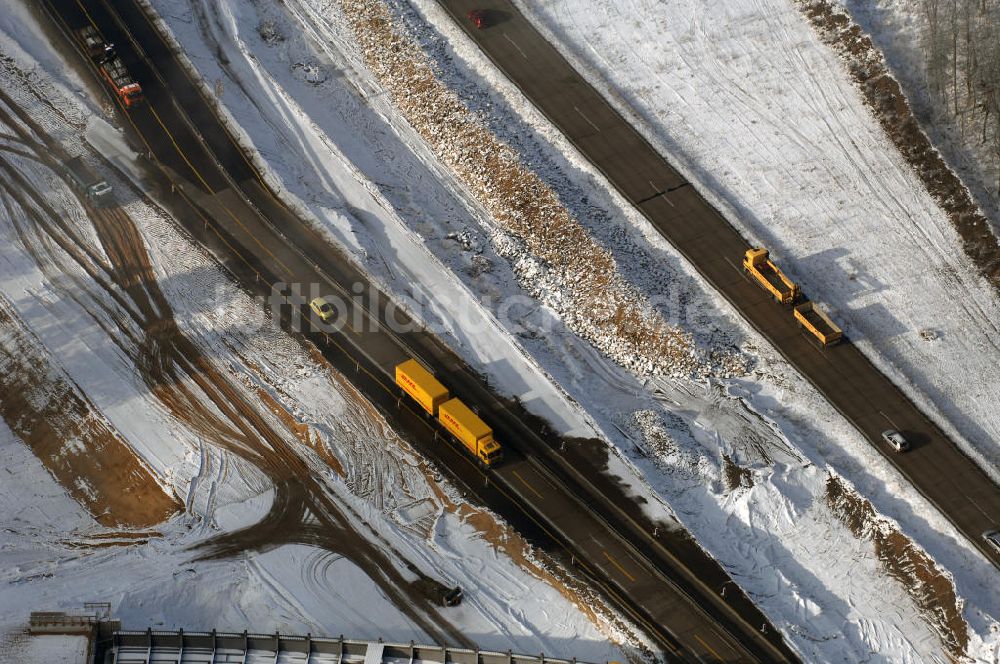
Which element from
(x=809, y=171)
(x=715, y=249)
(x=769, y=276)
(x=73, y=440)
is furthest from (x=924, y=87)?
(x=73, y=440)

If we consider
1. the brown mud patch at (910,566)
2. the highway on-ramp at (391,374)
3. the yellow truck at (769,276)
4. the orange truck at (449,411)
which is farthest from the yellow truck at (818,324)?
the orange truck at (449,411)

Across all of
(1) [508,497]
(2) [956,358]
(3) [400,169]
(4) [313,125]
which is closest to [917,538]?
(2) [956,358]

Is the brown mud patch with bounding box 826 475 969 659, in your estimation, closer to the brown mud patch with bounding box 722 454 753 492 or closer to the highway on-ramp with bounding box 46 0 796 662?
the brown mud patch with bounding box 722 454 753 492

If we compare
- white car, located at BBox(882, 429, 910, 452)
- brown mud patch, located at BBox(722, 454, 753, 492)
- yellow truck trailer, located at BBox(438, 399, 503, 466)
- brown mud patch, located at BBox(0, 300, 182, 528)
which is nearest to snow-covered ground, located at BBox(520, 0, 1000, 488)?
white car, located at BBox(882, 429, 910, 452)

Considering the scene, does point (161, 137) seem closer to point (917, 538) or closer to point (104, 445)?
point (104, 445)

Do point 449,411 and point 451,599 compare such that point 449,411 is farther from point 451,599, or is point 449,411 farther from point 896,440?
point 896,440

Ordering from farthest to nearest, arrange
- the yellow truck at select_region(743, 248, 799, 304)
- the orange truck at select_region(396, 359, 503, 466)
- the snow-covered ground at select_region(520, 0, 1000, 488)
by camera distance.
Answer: the yellow truck at select_region(743, 248, 799, 304) < the snow-covered ground at select_region(520, 0, 1000, 488) < the orange truck at select_region(396, 359, 503, 466)
